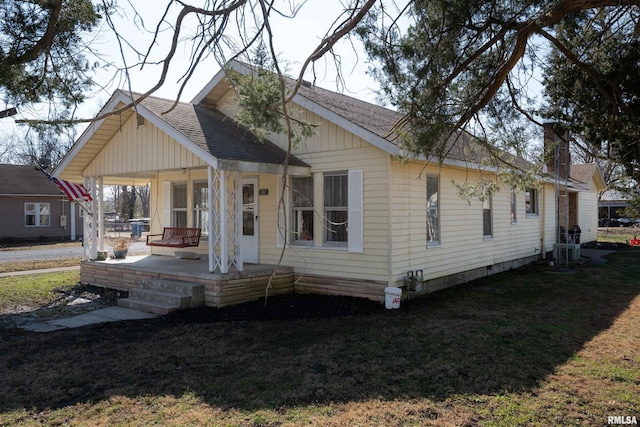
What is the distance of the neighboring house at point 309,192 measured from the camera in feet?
29.3

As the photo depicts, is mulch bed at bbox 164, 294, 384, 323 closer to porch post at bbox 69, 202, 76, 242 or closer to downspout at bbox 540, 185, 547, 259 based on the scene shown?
downspout at bbox 540, 185, 547, 259

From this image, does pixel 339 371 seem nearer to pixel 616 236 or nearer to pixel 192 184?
pixel 192 184

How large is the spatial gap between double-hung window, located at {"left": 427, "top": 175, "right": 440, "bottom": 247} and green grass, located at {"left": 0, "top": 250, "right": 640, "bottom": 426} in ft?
7.27

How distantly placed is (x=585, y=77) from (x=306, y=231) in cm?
569

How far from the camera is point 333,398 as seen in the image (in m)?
4.59

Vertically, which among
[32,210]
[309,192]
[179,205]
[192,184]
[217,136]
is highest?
[217,136]

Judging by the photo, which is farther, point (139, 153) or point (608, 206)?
point (608, 206)

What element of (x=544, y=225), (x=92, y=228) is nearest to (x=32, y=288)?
(x=92, y=228)

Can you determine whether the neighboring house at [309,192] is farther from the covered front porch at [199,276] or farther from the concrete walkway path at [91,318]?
the concrete walkway path at [91,318]

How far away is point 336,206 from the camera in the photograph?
9.69m

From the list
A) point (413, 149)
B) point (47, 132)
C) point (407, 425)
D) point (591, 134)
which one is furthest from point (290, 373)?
point (591, 134)

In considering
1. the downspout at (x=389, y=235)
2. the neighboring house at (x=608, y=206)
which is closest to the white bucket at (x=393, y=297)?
the downspout at (x=389, y=235)

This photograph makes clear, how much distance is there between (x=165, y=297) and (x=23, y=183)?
907 inches

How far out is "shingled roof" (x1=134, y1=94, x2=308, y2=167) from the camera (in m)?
8.98
